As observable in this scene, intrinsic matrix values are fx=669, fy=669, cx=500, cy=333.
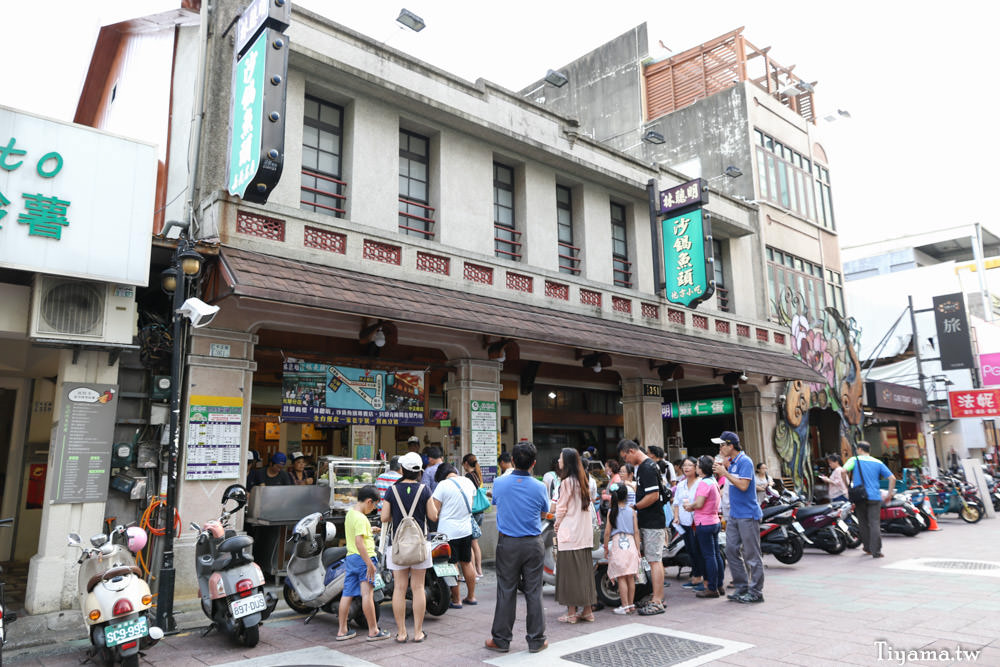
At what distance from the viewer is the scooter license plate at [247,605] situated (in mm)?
6426

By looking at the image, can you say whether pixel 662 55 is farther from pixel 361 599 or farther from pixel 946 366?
pixel 361 599

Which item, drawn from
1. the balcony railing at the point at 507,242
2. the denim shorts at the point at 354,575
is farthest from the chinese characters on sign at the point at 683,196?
the denim shorts at the point at 354,575

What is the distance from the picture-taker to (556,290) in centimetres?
1405

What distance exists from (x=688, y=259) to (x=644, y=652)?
36.3ft

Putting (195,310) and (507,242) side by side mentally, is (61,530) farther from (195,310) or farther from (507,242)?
(507,242)

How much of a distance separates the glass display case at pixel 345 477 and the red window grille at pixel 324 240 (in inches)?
132

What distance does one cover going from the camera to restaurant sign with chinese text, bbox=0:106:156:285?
774 cm

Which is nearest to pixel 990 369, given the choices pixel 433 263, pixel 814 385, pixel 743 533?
pixel 814 385

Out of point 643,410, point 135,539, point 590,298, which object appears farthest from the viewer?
point 643,410

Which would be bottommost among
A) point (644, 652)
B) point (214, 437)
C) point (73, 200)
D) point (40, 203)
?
point (644, 652)

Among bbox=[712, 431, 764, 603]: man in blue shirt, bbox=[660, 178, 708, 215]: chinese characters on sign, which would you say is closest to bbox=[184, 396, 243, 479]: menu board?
bbox=[712, 431, 764, 603]: man in blue shirt

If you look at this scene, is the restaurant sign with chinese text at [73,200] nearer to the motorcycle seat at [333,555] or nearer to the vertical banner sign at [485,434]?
the motorcycle seat at [333,555]

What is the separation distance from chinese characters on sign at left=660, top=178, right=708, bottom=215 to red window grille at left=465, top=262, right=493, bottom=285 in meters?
5.56

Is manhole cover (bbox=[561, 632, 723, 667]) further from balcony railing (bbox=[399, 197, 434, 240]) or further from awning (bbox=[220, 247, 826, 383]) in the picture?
balcony railing (bbox=[399, 197, 434, 240])
